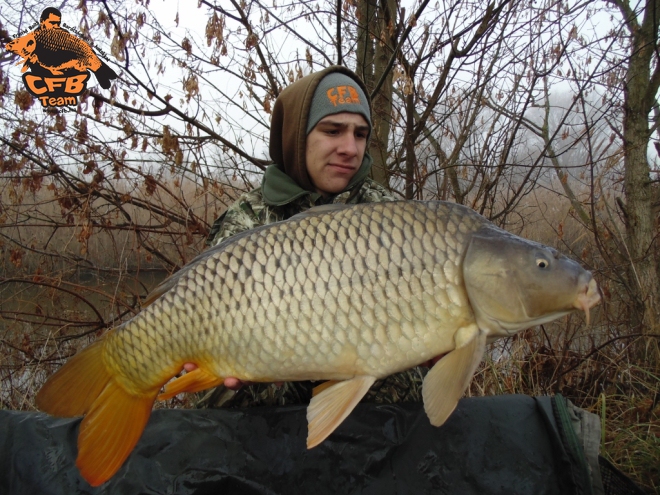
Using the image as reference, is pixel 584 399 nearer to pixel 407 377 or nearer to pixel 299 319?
pixel 407 377

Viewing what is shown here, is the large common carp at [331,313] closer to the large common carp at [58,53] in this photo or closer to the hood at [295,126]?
the hood at [295,126]

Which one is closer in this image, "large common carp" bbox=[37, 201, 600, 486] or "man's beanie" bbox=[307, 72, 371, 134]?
"large common carp" bbox=[37, 201, 600, 486]

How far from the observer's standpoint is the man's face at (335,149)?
4.53 feet

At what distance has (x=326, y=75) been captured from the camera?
57.6 inches

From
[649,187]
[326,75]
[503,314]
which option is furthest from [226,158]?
[649,187]

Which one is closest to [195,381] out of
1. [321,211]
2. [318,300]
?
[318,300]

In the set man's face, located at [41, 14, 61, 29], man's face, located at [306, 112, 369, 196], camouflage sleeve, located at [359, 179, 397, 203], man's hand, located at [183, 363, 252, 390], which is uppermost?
man's face, located at [41, 14, 61, 29]

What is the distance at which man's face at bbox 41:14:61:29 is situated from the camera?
251 cm

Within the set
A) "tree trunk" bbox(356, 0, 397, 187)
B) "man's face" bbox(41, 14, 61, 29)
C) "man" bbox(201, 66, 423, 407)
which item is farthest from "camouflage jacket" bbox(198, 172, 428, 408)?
"man's face" bbox(41, 14, 61, 29)

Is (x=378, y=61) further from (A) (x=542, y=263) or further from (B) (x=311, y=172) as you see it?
(A) (x=542, y=263)

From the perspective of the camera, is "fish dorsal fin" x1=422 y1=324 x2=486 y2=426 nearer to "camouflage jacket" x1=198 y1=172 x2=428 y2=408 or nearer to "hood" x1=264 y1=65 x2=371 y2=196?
"camouflage jacket" x1=198 y1=172 x2=428 y2=408

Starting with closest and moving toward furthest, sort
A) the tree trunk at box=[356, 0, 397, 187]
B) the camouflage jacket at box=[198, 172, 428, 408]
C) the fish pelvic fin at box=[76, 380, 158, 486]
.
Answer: the fish pelvic fin at box=[76, 380, 158, 486] < the camouflage jacket at box=[198, 172, 428, 408] < the tree trunk at box=[356, 0, 397, 187]

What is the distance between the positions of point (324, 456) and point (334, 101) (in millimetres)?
954

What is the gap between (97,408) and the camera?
971 mm
